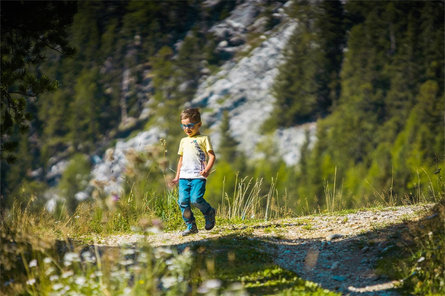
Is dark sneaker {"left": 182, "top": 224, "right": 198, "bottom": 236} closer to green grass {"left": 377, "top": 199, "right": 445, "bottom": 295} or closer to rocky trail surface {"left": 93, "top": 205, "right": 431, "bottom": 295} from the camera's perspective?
rocky trail surface {"left": 93, "top": 205, "right": 431, "bottom": 295}

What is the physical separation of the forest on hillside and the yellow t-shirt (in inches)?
2157

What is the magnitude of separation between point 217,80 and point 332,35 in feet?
112

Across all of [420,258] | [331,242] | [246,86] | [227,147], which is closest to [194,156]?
[331,242]

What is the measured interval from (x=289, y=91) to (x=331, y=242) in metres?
110

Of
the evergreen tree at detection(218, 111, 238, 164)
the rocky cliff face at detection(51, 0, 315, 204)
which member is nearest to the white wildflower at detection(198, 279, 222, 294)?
the evergreen tree at detection(218, 111, 238, 164)

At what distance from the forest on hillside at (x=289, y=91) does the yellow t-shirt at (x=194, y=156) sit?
5479 cm

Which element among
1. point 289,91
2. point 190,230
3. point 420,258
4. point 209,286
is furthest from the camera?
point 289,91

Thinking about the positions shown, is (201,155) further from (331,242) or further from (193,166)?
(331,242)

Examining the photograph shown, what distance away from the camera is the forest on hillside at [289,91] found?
3147 inches

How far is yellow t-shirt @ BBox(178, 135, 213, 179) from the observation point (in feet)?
21.4

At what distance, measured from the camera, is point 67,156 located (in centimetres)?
11494

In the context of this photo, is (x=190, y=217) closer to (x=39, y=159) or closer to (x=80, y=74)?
(x=39, y=159)

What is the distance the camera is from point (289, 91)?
115 m

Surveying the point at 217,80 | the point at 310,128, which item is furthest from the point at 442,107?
the point at 217,80
